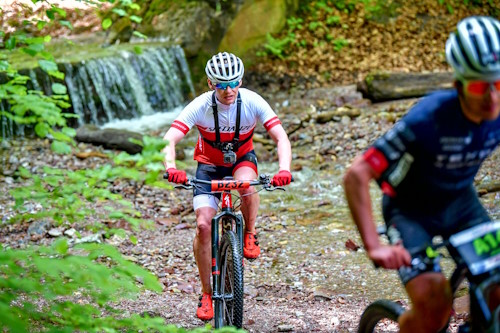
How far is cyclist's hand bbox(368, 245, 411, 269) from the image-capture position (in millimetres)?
2773

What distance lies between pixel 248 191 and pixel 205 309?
1.02 metres

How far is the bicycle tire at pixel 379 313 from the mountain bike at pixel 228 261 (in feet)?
4.34

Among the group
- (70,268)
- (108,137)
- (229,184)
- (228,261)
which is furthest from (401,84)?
(70,268)

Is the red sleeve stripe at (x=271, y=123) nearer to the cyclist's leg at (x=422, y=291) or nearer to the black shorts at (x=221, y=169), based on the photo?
the black shorts at (x=221, y=169)

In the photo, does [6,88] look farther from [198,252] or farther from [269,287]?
[269,287]

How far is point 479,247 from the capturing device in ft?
9.41

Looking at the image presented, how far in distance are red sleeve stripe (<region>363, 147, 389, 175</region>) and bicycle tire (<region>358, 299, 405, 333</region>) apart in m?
0.92

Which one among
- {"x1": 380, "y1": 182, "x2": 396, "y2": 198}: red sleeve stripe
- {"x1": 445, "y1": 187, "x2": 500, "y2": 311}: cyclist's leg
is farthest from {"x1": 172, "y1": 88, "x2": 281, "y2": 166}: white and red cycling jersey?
{"x1": 445, "y1": 187, "x2": 500, "y2": 311}: cyclist's leg

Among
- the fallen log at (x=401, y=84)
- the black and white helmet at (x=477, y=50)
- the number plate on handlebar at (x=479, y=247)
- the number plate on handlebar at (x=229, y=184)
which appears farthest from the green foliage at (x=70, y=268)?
the fallen log at (x=401, y=84)

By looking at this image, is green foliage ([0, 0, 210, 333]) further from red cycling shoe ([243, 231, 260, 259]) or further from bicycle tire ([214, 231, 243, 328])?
red cycling shoe ([243, 231, 260, 259])

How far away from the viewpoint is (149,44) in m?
15.9

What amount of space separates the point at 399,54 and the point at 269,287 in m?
10.5

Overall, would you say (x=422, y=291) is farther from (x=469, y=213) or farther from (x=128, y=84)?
(x=128, y=84)

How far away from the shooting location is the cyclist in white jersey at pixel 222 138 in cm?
516
